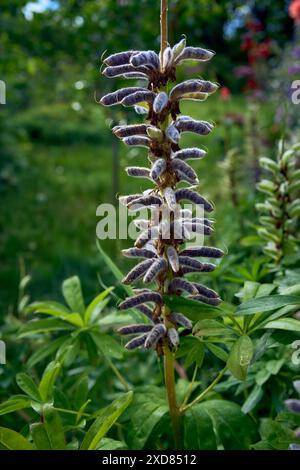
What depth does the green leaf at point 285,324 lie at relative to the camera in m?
1.41

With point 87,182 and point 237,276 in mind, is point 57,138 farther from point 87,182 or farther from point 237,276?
point 237,276

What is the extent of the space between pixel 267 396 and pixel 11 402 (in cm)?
86

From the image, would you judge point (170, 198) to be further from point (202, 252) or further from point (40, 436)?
point (40, 436)

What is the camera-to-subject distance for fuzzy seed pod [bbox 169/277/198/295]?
1.48m

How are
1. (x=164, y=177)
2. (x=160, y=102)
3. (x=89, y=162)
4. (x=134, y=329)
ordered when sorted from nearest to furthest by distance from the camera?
(x=160, y=102) < (x=164, y=177) < (x=134, y=329) < (x=89, y=162)

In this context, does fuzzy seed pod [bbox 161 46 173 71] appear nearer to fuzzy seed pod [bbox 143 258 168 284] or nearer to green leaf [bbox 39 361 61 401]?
fuzzy seed pod [bbox 143 258 168 284]

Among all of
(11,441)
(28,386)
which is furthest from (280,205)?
(11,441)

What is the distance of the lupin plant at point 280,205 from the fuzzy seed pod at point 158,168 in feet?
2.24

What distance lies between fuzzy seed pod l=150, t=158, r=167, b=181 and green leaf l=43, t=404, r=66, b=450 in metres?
0.62

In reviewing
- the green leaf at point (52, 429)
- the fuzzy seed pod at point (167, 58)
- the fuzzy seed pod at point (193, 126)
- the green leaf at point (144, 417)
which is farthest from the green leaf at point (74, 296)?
the fuzzy seed pod at point (167, 58)

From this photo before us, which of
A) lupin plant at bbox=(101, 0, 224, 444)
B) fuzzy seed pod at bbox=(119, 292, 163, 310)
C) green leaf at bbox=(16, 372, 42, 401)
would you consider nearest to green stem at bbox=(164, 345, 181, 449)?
lupin plant at bbox=(101, 0, 224, 444)

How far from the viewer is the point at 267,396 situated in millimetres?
1940

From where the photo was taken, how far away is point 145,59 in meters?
1.41

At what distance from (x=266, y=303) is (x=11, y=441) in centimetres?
70
